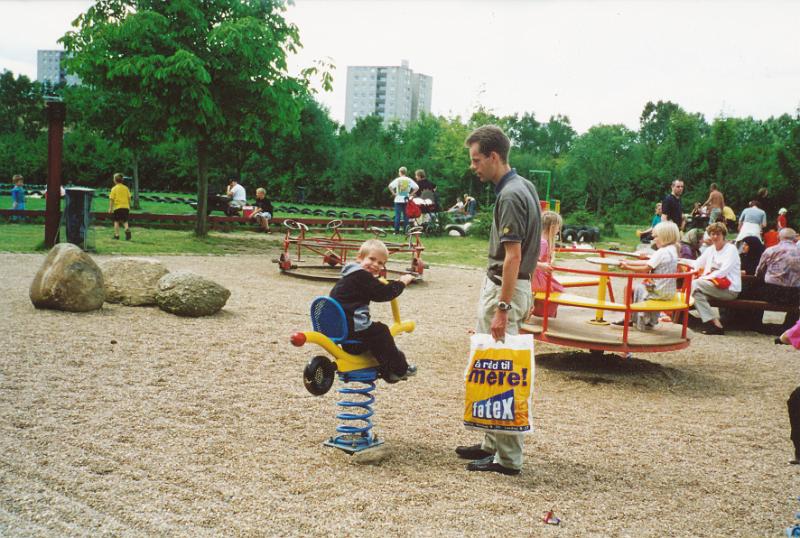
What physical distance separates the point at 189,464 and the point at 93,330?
13.4ft

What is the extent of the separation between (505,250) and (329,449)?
1694mm

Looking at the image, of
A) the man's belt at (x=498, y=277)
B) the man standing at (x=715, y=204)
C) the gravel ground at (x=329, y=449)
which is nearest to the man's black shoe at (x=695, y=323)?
the gravel ground at (x=329, y=449)

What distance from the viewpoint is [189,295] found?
909cm

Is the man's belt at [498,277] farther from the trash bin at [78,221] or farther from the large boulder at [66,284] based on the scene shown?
the trash bin at [78,221]

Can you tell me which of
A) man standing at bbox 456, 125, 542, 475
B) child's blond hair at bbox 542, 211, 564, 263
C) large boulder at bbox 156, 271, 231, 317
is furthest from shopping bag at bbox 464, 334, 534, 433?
large boulder at bbox 156, 271, 231, 317

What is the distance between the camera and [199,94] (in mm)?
16891

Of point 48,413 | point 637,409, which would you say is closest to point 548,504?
point 637,409

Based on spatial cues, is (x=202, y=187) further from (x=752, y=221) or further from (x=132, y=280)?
(x=752, y=221)

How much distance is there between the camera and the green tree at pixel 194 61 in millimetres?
16656

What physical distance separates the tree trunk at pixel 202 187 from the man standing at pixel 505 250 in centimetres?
1530

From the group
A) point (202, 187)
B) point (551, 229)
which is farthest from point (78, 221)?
point (551, 229)

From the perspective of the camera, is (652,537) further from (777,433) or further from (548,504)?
(777,433)

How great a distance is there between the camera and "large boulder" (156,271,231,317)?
9.08m

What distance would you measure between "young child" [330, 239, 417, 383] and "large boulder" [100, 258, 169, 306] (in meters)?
5.42
